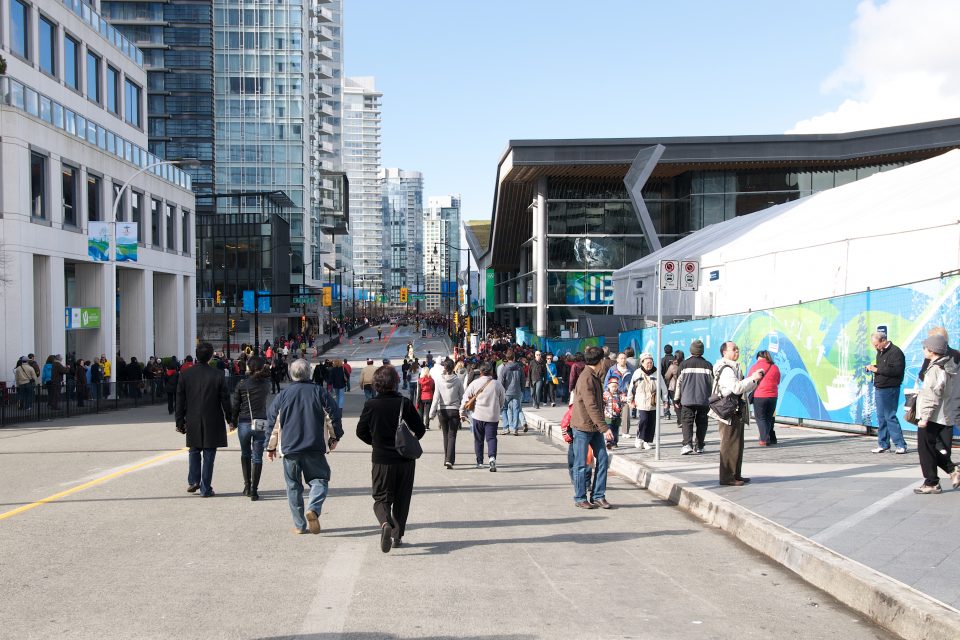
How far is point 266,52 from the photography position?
3666 inches

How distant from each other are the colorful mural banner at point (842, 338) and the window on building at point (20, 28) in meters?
28.8

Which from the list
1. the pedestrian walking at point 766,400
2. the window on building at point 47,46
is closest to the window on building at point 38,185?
the window on building at point 47,46

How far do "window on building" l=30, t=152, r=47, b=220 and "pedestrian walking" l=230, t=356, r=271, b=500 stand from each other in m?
24.9

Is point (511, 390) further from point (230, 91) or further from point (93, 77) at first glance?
point (230, 91)

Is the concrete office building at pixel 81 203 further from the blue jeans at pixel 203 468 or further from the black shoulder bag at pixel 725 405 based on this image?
the black shoulder bag at pixel 725 405

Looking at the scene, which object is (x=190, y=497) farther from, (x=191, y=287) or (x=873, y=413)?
(x=191, y=287)

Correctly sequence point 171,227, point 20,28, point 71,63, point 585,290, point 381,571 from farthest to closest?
point 585,290 → point 171,227 → point 71,63 → point 20,28 → point 381,571

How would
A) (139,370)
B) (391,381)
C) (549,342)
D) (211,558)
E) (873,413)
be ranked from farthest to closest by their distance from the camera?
(549,342) → (139,370) → (873,413) → (391,381) → (211,558)

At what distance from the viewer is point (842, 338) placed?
15.8 metres

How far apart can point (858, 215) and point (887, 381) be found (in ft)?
22.3

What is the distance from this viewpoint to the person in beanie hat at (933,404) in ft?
29.2

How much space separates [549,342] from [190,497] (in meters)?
30.8

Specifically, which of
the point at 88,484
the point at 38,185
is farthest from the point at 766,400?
the point at 38,185

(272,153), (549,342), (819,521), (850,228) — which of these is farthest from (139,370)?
(272,153)
